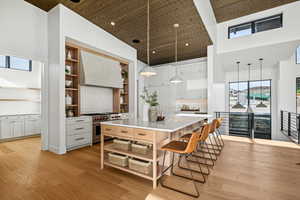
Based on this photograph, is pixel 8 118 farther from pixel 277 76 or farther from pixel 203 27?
pixel 277 76

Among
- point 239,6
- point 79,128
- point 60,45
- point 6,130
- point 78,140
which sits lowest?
point 78,140

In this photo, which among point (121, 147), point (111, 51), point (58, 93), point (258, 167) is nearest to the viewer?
point (121, 147)

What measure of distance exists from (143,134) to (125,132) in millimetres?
345

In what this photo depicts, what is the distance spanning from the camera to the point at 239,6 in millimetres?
3986

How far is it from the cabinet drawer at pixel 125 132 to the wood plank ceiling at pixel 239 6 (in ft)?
14.1

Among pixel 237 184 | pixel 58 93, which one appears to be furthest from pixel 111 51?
pixel 237 184

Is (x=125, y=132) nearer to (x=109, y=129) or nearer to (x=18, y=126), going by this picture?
(x=109, y=129)

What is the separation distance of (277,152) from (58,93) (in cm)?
520

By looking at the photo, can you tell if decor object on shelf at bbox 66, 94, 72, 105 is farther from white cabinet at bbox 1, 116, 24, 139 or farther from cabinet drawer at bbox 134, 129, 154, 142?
cabinet drawer at bbox 134, 129, 154, 142

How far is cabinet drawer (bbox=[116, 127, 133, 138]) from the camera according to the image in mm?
2059

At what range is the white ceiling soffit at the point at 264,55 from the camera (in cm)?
411

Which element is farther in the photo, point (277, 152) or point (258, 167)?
point (277, 152)

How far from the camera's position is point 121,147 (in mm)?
2309

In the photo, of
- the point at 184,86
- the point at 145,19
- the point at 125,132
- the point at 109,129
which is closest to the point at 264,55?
the point at 184,86
